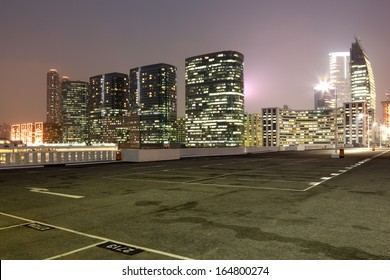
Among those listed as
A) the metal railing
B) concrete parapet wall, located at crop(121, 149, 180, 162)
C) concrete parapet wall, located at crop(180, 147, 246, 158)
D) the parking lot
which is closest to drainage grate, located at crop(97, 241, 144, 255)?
the parking lot

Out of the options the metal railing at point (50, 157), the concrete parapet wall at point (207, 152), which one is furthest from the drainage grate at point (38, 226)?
the concrete parapet wall at point (207, 152)

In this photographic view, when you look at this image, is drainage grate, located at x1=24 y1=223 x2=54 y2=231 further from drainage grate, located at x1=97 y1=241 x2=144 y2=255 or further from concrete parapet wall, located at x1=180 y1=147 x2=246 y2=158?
concrete parapet wall, located at x1=180 y1=147 x2=246 y2=158

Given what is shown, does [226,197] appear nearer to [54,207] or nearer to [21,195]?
[54,207]

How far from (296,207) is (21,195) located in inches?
356

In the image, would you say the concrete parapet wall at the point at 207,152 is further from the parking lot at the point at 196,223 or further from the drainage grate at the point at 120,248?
the drainage grate at the point at 120,248

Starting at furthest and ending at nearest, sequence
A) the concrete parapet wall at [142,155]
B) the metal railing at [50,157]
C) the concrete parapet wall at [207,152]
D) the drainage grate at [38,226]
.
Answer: the concrete parapet wall at [207,152] < the concrete parapet wall at [142,155] < the metal railing at [50,157] < the drainage grate at [38,226]

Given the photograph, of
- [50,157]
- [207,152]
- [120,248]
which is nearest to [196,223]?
[120,248]

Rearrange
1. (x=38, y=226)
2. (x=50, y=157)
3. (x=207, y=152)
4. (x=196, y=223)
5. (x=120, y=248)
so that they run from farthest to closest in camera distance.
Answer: (x=207, y=152) < (x=50, y=157) < (x=196, y=223) < (x=38, y=226) < (x=120, y=248)

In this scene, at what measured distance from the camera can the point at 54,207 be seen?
32.9 feet

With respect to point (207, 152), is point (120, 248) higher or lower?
lower

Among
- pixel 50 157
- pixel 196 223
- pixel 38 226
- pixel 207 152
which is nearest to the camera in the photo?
pixel 38 226

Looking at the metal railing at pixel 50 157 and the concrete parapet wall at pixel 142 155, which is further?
the concrete parapet wall at pixel 142 155

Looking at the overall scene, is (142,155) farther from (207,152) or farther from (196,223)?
(196,223)

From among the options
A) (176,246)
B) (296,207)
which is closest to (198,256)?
(176,246)
